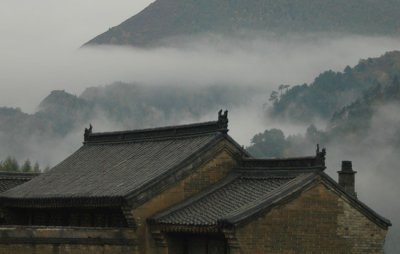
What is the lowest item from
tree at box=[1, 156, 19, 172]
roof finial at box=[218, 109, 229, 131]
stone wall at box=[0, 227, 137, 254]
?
stone wall at box=[0, 227, 137, 254]

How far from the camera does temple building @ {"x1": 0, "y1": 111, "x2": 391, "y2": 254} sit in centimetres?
3164

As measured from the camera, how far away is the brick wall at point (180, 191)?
33.8 m

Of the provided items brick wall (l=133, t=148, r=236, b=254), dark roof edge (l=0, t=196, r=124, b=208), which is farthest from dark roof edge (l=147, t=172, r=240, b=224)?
dark roof edge (l=0, t=196, r=124, b=208)

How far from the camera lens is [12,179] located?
46719 mm

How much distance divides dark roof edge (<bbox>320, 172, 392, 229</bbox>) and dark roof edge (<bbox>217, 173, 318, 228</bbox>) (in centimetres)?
47

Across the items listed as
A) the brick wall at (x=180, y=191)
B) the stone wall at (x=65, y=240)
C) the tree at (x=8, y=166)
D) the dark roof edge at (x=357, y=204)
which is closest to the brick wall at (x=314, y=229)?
the dark roof edge at (x=357, y=204)

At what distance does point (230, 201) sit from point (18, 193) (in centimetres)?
1105

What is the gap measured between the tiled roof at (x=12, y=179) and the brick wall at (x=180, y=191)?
1305 centimetres

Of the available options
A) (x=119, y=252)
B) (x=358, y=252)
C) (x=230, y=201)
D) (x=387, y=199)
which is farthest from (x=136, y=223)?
(x=387, y=199)

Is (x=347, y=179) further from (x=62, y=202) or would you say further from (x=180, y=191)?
(x=62, y=202)

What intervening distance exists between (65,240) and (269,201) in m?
6.42

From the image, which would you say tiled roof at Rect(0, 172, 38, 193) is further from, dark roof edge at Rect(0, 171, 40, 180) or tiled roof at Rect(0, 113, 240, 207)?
tiled roof at Rect(0, 113, 240, 207)

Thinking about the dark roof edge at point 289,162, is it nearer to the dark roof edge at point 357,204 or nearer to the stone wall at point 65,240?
the dark roof edge at point 357,204

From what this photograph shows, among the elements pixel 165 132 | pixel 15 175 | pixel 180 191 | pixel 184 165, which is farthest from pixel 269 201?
pixel 15 175
